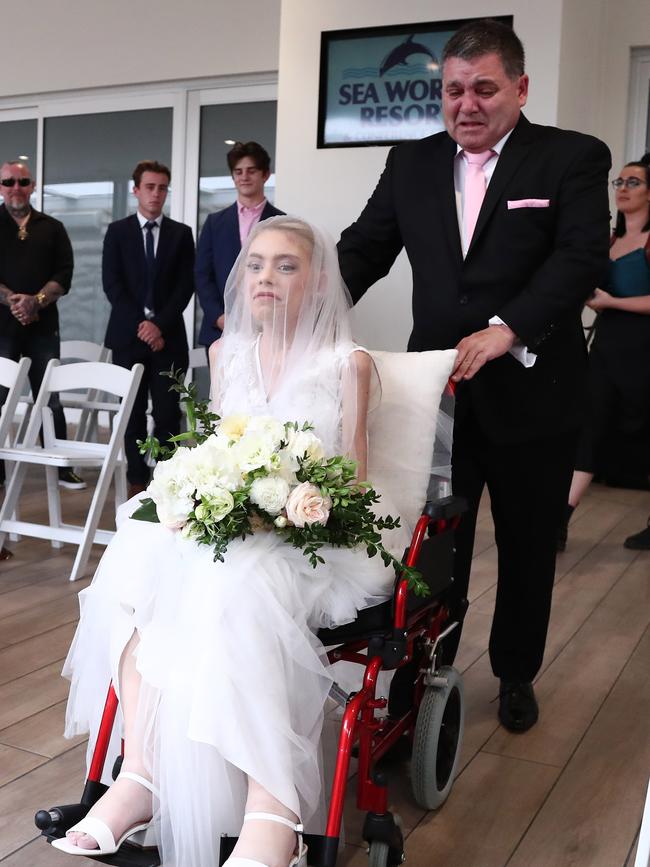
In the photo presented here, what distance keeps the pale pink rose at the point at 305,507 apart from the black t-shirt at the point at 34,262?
438 centimetres

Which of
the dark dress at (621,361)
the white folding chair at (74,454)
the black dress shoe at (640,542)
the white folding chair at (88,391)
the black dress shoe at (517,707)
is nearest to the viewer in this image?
A: the black dress shoe at (517,707)

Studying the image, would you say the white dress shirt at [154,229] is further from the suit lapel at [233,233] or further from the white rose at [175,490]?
the white rose at [175,490]

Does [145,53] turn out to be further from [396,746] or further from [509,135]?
[396,746]

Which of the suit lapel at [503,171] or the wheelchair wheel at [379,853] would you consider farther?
the suit lapel at [503,171]

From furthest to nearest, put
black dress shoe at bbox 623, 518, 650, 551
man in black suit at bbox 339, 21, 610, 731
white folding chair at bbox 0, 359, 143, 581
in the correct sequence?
black dress shoe at bbox 623, 518, 650, 551
white folding chair at bbox 0, 359, 143, 581
man in black suit at bbox 339, 21, 610, 731

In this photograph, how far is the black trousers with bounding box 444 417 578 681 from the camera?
8.28ft

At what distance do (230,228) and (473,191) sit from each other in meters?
3.11

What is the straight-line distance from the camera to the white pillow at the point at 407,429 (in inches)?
88.1

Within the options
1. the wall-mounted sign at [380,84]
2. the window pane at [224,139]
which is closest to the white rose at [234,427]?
the wall-mounted sign at [380,84]

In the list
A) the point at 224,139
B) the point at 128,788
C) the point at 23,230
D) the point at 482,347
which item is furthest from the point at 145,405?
the point at 128,788

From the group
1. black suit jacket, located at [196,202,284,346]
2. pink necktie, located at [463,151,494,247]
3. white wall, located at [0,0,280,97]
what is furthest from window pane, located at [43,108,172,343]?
pink necktie, located at [463,151,494,247]

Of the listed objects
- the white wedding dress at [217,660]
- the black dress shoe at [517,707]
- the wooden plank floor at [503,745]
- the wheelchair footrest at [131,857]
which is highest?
the white wedding dress at [217,660]

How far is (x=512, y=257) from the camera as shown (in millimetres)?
2348

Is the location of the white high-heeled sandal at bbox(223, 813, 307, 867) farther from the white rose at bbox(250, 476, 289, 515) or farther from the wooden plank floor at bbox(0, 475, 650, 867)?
the white rose at bbox(250, 476, 289, 515)
